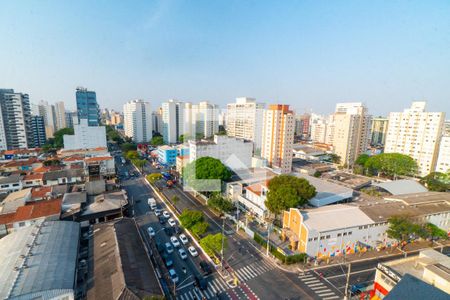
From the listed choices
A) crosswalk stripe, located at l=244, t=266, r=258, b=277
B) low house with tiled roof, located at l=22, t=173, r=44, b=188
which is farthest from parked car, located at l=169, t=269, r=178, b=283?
low house with tiled roof, located at l=22, t=173, r=44, b=188

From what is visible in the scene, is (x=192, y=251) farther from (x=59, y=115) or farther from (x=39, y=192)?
(x=59, y=115)

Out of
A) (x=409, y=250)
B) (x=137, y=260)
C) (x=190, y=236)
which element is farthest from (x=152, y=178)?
(x=409, y=250)

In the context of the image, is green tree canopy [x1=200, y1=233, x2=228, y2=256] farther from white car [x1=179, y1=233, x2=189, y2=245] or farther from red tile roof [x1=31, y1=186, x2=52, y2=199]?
red tile roof [x1=31, y1=186, x2=52, y2=199]

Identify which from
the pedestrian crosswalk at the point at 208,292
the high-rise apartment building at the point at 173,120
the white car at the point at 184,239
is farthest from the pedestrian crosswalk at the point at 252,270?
the high-rise apartment building at the point at 173,120

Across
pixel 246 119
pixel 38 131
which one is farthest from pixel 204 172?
pixel 38 131

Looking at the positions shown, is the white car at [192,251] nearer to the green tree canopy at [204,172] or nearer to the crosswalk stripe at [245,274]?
the crosswalk stripe at [245,274]

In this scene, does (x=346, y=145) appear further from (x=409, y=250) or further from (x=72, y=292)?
(x=72, y=292)

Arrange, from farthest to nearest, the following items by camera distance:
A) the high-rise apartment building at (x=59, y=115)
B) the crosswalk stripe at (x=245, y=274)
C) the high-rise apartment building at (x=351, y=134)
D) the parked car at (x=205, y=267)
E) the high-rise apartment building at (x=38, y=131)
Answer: the high-rise apartment building at (x=59, y=115) < the high-rise apartment building at (x=38, y=131) < the high-rise apartment building at (x=351, y=134) < the parked car at (x=205, y=267) < the crosswalk stripe at (x=245, y=274)
